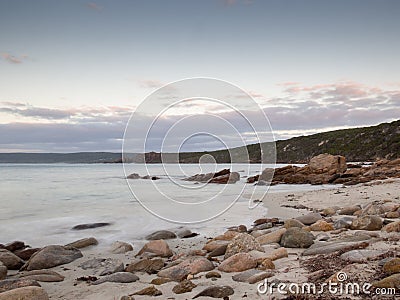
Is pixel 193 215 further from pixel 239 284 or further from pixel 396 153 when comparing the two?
pixel 396 153

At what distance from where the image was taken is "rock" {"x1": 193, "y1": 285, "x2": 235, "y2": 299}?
4.40 m

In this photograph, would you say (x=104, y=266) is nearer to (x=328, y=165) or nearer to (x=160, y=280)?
(x=160, y=280)

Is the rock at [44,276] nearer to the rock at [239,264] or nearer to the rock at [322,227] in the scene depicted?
the rock at [239,264]

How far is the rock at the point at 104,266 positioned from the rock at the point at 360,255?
407cm

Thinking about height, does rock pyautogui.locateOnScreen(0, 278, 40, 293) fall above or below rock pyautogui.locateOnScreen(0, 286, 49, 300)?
below

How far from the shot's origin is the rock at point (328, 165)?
32531mm

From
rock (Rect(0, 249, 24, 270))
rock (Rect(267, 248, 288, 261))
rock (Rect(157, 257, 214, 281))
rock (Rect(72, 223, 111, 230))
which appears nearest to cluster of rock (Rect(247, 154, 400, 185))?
rock (Rect(72, 223, 111, 230))

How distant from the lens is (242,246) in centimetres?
667

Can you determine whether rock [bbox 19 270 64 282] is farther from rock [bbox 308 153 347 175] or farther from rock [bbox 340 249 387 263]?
rock [bbox 308 153 347 175]

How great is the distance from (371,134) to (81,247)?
84698 millimetres

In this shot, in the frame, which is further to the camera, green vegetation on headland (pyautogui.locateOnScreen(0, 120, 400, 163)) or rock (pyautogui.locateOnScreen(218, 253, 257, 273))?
green vegetation on headland (pyautogui.locateOnScreen(0, 120, 400, 163))

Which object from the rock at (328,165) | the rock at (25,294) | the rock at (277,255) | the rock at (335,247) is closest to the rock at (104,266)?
A: the rock at (25,294)

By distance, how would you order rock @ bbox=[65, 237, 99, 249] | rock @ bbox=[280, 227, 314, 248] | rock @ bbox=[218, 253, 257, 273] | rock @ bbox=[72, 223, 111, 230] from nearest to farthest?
1. rock @ bbox=[218, 253, 257, 273]
2. rock @ bbox=[280, 227, 314, 248]
3. rock @ bbox=[65, 237, 99, 249]
4. rock @ bbox=[72, 223, 111, 230]

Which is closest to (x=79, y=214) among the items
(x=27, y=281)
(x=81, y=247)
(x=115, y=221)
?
(x=115, y=221)
